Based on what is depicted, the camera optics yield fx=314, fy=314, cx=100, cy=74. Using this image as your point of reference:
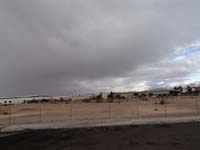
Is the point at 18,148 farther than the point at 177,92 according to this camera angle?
No

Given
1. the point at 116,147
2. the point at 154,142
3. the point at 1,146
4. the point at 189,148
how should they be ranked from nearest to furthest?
the point at 189,148
the point at 116,147
the point at 154,142
the point at 1,146

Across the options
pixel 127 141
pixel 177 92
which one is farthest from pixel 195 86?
pixel 127 141

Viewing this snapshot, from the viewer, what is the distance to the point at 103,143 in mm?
16312

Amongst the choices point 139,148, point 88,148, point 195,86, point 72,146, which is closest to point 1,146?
point 72,146

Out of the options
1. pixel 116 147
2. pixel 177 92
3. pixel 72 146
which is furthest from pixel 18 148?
pixel 177 92

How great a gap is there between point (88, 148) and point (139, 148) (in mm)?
2427

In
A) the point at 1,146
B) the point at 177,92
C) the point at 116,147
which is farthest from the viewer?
the point at 177,92

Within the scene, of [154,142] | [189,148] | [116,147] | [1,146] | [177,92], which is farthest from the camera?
[177,92]

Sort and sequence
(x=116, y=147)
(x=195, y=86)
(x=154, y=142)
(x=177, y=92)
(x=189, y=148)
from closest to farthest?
(x=189, y=148) → (x=116, y=147) → (x=154, y=142) → (x=177, y=92) → (x=195, y=86)

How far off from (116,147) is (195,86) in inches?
5817

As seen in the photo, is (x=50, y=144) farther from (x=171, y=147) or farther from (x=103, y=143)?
(x=171, y=147)

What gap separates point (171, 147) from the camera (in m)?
14.2

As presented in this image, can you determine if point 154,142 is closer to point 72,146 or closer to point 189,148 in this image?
point 189,148

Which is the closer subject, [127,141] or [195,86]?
[127,141]
